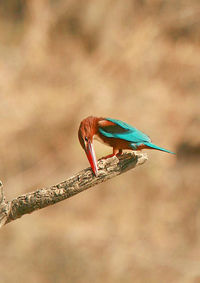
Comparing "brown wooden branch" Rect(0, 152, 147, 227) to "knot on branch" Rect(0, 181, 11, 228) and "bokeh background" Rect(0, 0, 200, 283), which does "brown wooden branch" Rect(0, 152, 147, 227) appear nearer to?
"knot on branch" Rect(0, 181, 11, 228)

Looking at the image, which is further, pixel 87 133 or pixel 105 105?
pixel 105 105

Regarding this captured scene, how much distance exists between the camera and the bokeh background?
417 cm

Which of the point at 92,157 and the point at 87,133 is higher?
the point at 87,133

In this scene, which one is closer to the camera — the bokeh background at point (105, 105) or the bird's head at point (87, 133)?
the bird's head at point (87, 133)

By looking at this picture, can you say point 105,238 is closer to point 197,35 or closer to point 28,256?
point 28,256

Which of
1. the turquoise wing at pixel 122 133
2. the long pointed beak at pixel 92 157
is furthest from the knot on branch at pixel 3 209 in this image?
the turquoise wing at pixel 122 133

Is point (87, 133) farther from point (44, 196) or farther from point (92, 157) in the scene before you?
point (44, 196)

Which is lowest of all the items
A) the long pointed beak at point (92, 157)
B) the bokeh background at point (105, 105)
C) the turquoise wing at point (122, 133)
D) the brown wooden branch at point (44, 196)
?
the brown wooden branch at point (44, 196)

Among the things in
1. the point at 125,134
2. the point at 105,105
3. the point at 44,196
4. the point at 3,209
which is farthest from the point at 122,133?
the point at 105,105

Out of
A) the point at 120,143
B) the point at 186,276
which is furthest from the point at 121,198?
the point at 120,143

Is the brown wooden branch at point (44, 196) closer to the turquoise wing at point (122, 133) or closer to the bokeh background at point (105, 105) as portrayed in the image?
the turquoise wing at point (122, 133)

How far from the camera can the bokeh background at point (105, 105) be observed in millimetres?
4172

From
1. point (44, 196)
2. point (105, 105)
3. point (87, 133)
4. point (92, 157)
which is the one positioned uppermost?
point (105, 105)

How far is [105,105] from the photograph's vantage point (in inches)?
164
